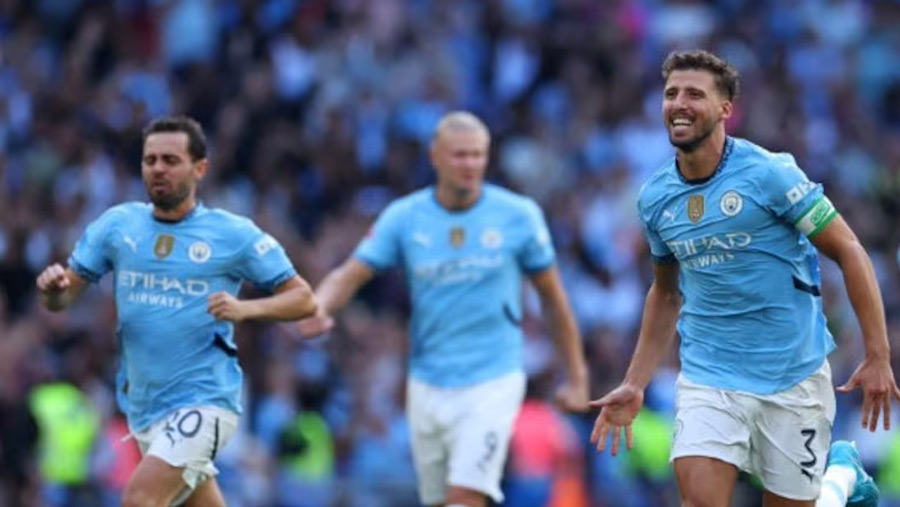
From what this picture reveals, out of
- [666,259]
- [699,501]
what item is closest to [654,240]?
[666,259]

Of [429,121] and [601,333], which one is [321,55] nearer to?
[429,121]

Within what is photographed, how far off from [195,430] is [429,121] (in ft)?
32.6

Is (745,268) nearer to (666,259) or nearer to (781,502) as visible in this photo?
(666,259)

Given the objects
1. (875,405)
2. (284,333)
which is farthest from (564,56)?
(875,405)

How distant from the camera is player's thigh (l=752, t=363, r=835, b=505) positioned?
32.3 ft

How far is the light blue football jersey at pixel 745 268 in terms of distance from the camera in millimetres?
9719

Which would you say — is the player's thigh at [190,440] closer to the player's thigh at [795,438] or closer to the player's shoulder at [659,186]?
the player's shoulder at [659,186]

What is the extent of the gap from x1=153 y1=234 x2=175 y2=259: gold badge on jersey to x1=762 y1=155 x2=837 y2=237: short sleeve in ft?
10.6

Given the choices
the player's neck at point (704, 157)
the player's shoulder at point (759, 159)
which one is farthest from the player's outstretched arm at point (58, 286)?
the player's shoulder at point (759, 159)

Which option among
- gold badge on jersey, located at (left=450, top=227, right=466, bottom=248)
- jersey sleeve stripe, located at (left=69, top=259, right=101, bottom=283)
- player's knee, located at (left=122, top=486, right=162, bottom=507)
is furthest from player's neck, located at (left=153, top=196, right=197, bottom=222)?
gold badge on jersey, located at (left=450, top=227, right=466, bottom=248)

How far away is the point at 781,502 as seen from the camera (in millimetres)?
9961

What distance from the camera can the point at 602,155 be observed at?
21062 millimetres

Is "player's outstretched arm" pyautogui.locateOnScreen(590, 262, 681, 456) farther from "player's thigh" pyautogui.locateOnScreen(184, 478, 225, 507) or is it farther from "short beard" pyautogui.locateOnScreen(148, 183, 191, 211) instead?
"short beard" pyautogui.locateOnScreen(148, 183, 191, 211)

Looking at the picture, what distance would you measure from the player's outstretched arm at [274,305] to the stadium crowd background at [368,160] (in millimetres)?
5003
